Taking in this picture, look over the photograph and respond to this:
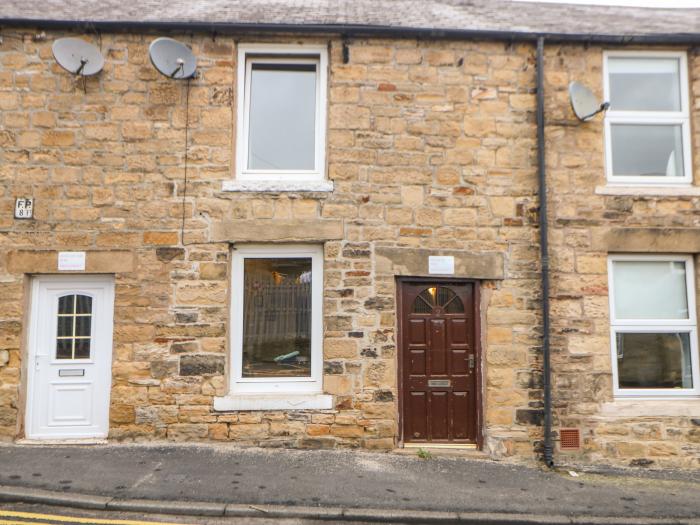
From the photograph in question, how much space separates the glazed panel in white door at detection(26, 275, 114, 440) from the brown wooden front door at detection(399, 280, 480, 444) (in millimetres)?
3655

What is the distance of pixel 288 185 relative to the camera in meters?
6.28

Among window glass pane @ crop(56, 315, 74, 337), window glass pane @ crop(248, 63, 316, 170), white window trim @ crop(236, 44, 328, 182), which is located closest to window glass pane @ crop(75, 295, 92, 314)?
window glass pane @ crop(56, 315, 74, 337)

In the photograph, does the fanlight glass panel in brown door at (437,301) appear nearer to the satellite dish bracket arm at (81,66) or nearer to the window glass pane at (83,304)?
the window glass pane at (83,304)

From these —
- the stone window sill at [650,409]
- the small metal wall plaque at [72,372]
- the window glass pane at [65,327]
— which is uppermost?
the window glass pane at [65,327]

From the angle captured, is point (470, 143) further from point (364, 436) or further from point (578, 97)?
point (364, 436)

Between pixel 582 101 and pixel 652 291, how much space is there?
8.34ft

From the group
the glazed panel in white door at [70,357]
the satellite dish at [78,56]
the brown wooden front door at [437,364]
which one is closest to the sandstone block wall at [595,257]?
the brown wooden front door at [437,364]

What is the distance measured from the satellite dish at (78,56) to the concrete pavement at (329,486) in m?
4.47

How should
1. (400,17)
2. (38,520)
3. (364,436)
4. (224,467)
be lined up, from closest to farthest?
(38,520)
(224,467)
(364,436)
(400,17)

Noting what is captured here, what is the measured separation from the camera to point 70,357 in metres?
6.26

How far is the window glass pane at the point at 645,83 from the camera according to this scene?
21.9 feet

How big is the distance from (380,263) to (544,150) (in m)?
2.50

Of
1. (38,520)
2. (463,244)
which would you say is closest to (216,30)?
(463,244)

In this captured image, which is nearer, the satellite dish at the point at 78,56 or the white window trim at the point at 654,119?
the satellite dish at the point at 78,56
